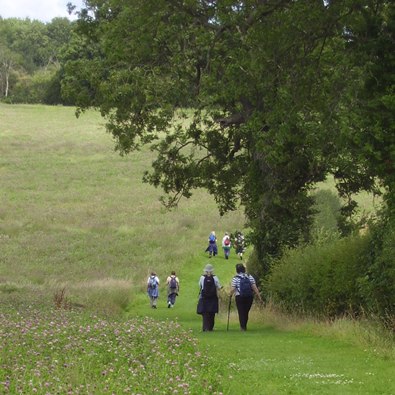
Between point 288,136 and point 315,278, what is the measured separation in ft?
11.2

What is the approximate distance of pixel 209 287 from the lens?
21562 millimetres

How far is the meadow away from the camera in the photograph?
38.9 feet

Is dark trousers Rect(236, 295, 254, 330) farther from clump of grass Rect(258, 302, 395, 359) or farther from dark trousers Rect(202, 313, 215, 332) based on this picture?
clump of grass Rect(258, 302, 395, 359)

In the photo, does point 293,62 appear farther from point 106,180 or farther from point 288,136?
point 106,180

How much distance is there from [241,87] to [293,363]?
30.7 feet

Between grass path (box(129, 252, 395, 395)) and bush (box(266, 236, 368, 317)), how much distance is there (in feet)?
3.92

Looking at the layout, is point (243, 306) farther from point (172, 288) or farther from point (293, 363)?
point (172, 288)

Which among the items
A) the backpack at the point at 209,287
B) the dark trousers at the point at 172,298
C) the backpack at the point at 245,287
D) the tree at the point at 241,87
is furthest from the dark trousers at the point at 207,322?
the dark trousers at the point at 172,298

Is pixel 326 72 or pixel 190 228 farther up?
pixel 326 72

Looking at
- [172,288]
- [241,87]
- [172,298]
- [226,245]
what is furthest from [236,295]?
[226,245]

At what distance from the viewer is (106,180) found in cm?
7312

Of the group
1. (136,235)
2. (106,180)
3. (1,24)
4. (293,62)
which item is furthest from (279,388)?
(1,24)

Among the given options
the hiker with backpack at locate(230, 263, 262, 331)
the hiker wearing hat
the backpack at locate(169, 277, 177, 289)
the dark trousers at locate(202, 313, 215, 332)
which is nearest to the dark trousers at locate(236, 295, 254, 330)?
the hiker with backpack at locate(230, 263, 262, 331)

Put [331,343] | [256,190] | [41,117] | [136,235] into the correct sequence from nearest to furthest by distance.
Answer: [331,343], [256,190], [136,235], [41,117]
